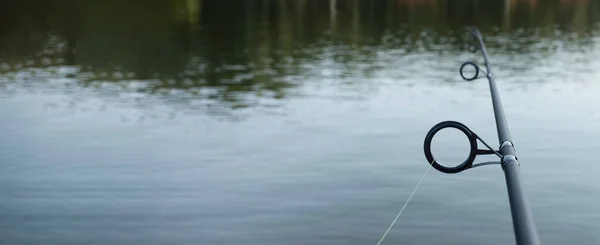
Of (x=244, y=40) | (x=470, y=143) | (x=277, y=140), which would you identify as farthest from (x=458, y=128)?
(x=244, y=40)

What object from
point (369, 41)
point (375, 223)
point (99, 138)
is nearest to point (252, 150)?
point (99, 138)

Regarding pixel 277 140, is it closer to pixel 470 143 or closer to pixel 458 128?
pixel 470 143

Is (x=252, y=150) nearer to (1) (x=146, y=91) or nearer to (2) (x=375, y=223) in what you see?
(2) (x=375, y=223)

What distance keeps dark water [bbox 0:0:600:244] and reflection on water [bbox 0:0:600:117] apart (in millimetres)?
218

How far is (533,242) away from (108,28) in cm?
4640

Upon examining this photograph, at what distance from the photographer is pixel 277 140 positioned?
57.0 feet

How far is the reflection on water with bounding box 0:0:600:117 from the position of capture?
2792cm

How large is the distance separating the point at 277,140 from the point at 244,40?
28348 mm

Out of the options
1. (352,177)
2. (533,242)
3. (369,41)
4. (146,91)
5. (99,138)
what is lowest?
(533,242)

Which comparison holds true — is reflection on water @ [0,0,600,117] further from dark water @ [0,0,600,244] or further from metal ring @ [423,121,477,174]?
metal ring @ [423,121,477,174]

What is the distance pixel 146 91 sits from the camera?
2558 centimetres

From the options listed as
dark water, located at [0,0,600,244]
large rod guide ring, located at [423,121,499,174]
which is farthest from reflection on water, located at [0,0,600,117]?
large rod guide ring, located at [423,121,499,174]

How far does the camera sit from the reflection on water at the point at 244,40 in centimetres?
2792

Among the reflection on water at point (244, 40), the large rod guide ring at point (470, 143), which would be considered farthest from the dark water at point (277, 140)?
the large rod guide ring at point (470, 143)
